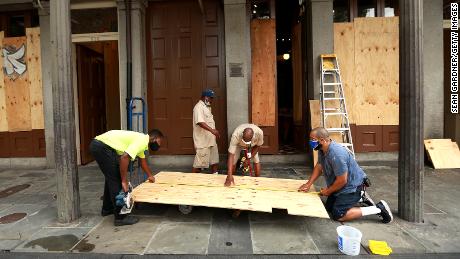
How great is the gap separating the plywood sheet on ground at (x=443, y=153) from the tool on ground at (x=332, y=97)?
6.64 ft

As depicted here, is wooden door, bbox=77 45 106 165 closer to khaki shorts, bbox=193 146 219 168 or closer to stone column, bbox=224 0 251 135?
khaki shorts, bbox=193 146 219 168

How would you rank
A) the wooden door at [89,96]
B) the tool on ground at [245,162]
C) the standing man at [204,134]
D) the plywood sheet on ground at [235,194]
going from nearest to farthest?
the plywood sheet on ground at [235,194] → the tool on ground at [245,162] → the standing man at [204,134] → the wooden door at [89,96]

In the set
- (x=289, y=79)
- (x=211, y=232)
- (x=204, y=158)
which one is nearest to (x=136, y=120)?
(x=204, y=158)

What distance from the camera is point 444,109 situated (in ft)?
27.2

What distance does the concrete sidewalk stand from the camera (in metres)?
3.58

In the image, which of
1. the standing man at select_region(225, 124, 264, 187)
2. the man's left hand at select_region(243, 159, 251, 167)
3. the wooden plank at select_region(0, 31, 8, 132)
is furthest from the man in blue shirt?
the wooden plank at select_region(0, 31, 8, 132)

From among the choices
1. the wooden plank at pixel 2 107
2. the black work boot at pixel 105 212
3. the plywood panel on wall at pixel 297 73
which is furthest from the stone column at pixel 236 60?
the wooden plank at pixel 2 107

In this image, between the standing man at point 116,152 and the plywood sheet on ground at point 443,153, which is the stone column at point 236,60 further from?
the plywood sheet on ground at point 443,153

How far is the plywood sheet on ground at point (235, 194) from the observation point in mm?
4023

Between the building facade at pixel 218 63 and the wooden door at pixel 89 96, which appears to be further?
the wooden door at pixel 89 96

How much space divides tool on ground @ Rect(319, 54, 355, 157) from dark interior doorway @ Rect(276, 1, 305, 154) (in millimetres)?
974

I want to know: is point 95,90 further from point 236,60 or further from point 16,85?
point 236,60

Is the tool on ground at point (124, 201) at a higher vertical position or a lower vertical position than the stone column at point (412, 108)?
lower

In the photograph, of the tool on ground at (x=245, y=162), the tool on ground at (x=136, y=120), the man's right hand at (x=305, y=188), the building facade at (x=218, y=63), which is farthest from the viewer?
the building facade at (x=218, y=63)
